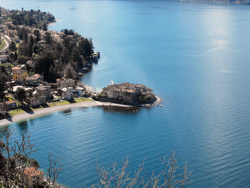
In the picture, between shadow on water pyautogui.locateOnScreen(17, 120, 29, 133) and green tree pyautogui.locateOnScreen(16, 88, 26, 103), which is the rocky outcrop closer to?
green tree pyautogui.locateOnScreen(16, 88, 26, 103)

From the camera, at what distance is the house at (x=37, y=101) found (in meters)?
33.7

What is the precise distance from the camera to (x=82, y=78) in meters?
45.7

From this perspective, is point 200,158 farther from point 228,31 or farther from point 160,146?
point 228,31

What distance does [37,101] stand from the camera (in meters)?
34.1

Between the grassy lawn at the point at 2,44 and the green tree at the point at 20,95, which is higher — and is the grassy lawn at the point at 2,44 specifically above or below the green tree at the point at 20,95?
above

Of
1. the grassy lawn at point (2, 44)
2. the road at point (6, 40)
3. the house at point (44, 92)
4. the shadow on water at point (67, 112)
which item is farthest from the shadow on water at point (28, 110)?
the grassy lawn at point (2, 44)

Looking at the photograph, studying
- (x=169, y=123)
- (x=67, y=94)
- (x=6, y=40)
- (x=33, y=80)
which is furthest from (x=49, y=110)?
(x=6, y=40)

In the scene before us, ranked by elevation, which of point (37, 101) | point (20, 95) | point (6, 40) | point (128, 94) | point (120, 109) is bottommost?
point (120, 109)

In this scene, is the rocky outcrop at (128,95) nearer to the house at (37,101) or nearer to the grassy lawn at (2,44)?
the house at (37,101)

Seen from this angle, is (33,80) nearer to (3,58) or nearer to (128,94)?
(3,58)

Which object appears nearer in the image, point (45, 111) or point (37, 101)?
point (45, 111)

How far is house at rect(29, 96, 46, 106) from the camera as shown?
111ft

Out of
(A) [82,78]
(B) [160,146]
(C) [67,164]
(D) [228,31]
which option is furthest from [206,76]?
(D) [228,31]

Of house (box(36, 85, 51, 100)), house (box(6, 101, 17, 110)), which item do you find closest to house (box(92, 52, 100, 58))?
house (box(36, 85, 51, 100))
